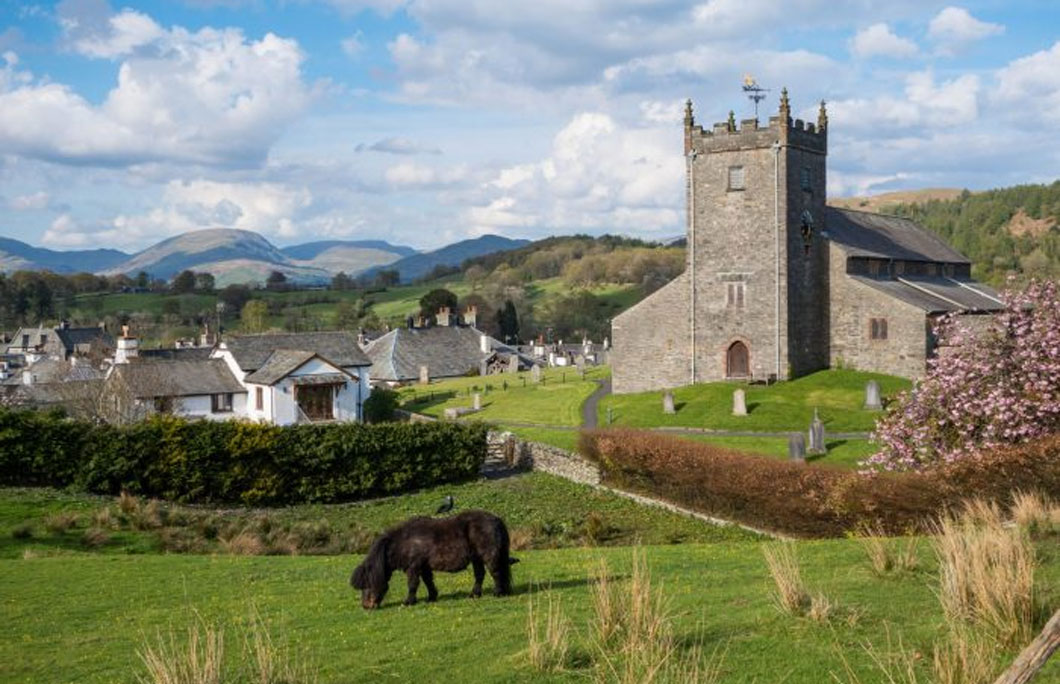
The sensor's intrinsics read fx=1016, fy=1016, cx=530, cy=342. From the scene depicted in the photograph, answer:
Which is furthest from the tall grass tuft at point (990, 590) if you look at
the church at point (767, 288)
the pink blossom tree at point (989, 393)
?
the church at point (767, 288)

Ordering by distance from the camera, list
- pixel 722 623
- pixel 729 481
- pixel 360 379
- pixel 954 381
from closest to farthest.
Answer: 1. pixel 722 623
2. pixel 954 381
3. pixel 729 481
4. pixel 360 379

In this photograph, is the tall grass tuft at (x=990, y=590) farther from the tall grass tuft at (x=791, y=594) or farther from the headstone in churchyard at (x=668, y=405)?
the headstone in churchyard at (x=668, y=405)

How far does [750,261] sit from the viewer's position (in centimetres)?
5138

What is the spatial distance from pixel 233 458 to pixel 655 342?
25.8 m

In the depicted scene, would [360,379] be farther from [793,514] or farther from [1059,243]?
[1059,243]

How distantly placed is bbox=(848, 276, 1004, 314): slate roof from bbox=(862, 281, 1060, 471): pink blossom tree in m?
26.8

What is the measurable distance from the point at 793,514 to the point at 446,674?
17088mm

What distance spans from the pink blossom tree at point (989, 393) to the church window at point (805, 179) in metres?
29.4

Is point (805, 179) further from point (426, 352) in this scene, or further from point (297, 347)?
point (426, 352)

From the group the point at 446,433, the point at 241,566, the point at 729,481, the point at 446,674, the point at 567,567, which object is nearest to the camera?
the point at 446,674

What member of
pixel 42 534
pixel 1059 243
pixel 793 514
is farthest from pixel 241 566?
pixel 1059 243

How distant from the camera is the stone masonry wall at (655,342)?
175 ft

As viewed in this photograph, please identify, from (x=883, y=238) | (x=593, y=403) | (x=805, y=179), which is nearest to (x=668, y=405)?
(x=593, y=403)

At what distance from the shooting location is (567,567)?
17312mm
